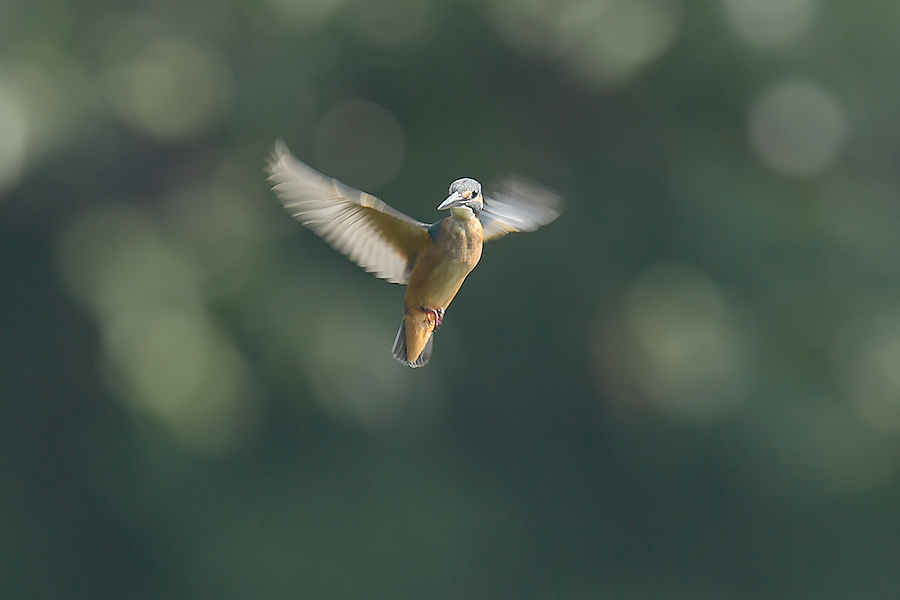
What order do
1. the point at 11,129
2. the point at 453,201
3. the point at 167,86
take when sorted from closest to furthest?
the point at 453,201
the point at 11,129
the point at 167,86

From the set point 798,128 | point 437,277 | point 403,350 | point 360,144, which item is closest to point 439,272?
point 437,277

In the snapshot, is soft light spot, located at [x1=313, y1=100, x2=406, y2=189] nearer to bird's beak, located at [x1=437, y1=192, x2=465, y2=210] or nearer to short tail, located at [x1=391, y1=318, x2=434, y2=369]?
short tail, located at [x1=391, y1=318, x2=434, y2=369]

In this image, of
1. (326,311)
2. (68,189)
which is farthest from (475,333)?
(68,189)

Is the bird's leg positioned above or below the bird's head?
below

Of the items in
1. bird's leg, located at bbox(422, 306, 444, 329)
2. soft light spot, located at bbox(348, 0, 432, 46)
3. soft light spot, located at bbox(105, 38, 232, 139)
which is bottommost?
bird's leg, located at bbox(422, 306, 444, 329)

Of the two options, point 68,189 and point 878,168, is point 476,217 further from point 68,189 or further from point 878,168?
point 878,168

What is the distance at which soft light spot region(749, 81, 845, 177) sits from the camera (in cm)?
486

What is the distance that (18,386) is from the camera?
5.41m

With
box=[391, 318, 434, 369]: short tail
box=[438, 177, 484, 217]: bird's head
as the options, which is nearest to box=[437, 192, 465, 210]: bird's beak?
box=[438, 177, 484, 217]: bird's head

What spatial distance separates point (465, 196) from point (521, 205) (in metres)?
0.08

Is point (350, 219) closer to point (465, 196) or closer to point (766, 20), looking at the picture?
point (465, 196)

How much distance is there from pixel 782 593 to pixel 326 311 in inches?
121

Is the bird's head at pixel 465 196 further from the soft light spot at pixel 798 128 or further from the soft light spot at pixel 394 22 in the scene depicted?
the soft light spot at pixel 798 128

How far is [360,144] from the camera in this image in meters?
4.80
